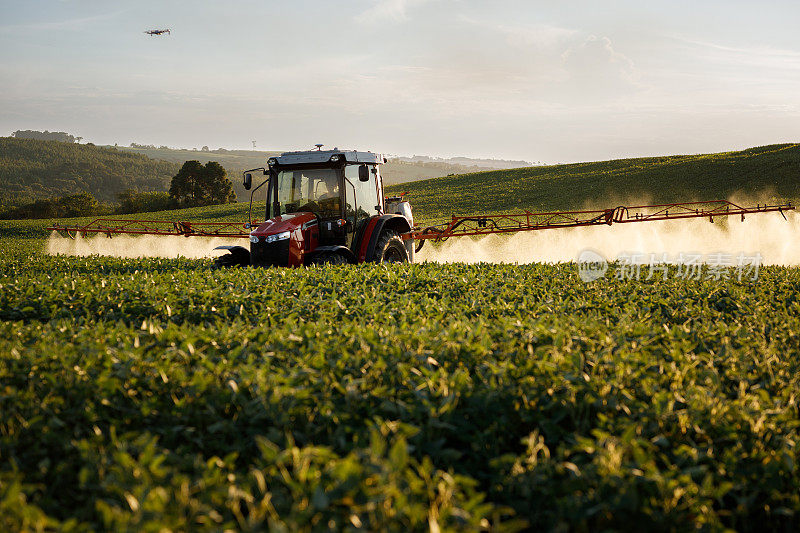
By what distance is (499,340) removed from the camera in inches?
177

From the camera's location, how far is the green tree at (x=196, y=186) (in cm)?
6669

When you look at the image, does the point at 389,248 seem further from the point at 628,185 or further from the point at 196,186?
the point at 196,186

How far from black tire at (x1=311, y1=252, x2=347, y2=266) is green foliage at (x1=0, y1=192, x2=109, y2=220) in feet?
174

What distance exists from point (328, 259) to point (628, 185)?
3954 centimetres

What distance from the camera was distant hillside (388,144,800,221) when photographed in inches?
1522

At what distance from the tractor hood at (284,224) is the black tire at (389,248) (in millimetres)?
1583

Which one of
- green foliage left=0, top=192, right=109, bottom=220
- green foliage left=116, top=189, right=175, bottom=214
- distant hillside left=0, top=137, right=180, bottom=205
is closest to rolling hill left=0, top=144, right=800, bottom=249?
green foliage left=0, top=192, right=109, bottom=220

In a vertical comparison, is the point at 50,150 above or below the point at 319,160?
above

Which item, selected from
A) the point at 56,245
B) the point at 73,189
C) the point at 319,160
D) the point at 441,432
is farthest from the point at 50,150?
the point at 441,432

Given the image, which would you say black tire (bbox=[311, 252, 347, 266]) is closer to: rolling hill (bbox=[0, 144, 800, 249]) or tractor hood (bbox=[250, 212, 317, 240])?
tractor hood (bbox=[250, 212, 317, 240])

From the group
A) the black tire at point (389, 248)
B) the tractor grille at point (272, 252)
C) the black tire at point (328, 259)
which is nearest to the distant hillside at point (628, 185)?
the black tire at point (389, 248)

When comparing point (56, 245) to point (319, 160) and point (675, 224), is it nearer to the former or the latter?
point (319, 160)

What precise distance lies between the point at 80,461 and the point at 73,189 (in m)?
132

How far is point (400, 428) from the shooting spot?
2633 millimetres
